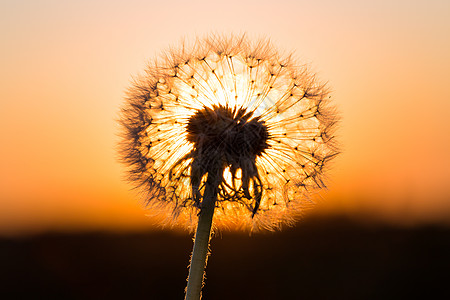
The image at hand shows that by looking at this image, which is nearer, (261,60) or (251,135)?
(251,135)

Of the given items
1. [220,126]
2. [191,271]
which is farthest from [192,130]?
[191,271]

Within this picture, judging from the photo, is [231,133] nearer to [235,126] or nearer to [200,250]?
[235,126]

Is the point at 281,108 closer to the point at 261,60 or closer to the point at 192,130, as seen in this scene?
the point at 261,60

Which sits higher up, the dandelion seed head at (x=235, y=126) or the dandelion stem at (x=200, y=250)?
the dandelion seed head at (x=235, y=126)

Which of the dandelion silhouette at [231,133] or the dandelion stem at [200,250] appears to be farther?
the dandelion silhouette at [231,133]

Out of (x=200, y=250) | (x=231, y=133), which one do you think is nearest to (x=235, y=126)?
(x=231, y=133)
